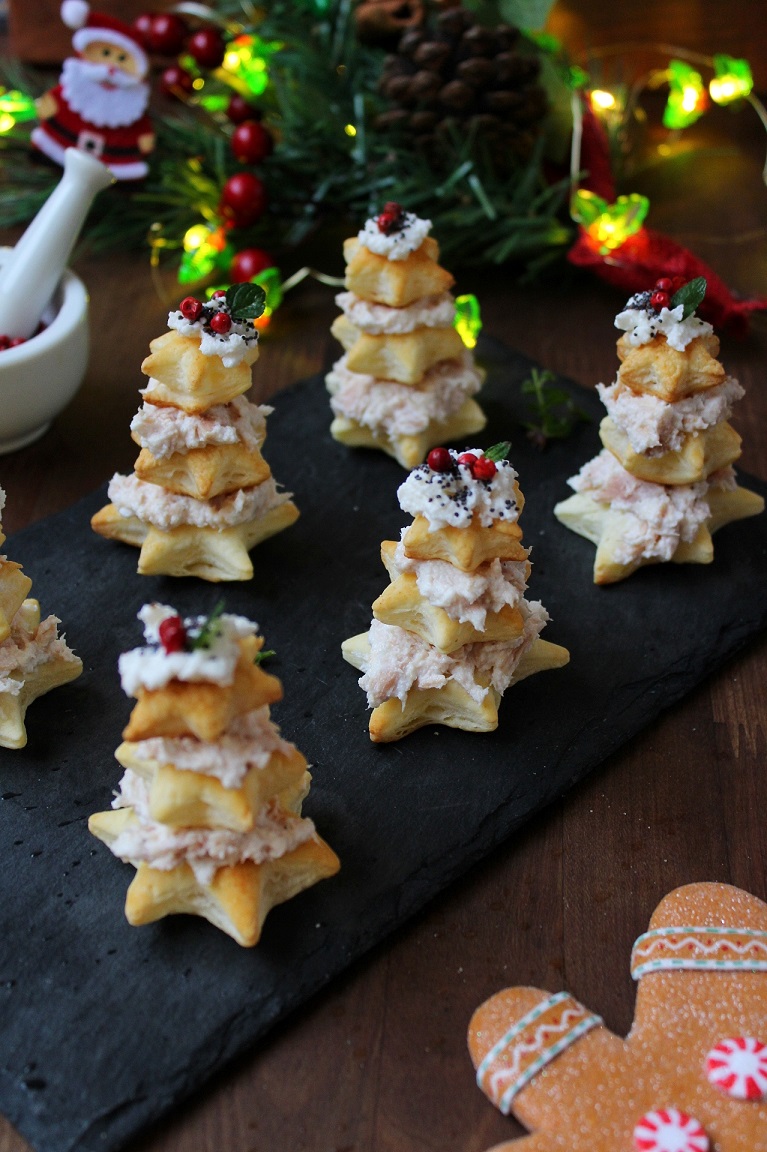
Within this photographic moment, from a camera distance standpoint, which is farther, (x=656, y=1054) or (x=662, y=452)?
(x=662, y=452)

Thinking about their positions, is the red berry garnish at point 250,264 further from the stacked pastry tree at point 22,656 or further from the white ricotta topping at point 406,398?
the stacked pastry tree at point 22,656

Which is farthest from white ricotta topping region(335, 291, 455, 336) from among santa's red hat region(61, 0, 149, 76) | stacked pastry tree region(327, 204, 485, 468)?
santa's red hat region(61, 0, 149, 76)

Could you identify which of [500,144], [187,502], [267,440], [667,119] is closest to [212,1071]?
[187,502]

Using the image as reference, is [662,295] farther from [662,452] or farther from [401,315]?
[401,315]

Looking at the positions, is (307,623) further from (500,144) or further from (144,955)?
(500,144)

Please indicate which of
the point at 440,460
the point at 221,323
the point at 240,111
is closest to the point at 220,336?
the point at 221,323

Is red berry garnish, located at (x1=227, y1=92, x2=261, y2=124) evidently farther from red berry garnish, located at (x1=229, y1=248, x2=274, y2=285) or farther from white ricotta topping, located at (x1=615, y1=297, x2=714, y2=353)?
white ricotta topping, located at (x1=615, y1=297, x2=714, y2=353)
